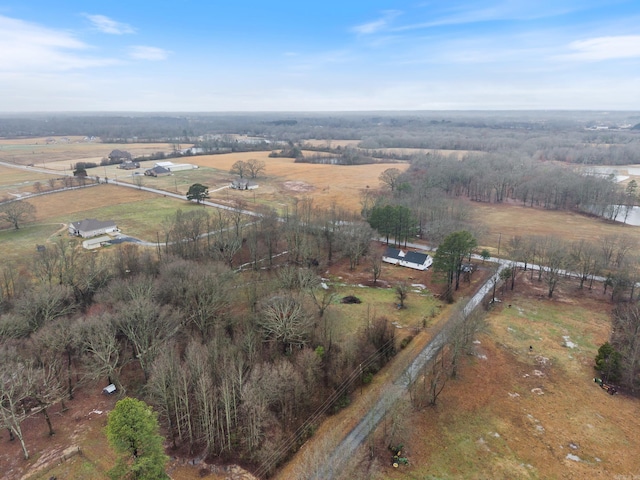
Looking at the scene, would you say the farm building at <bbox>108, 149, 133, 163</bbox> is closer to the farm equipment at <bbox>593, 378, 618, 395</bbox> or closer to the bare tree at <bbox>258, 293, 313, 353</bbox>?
the bare tree at <bbox>258, 293, 313, 353</bbox>

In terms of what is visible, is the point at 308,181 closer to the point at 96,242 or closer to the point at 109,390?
the point at 96,242

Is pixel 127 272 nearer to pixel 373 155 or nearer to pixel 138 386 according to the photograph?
pixel 138 386

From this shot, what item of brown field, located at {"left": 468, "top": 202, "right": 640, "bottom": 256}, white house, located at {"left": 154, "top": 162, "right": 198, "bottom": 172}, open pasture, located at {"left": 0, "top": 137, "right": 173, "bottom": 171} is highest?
open pasture, located at {"left": 0, "top": 137, "right": 173, "bottom": 171}

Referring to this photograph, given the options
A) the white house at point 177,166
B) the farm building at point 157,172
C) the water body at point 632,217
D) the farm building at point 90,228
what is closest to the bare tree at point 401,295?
the farm building at point 90,228

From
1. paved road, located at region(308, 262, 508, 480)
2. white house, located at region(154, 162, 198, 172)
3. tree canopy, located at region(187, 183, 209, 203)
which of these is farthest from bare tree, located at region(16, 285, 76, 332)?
white house, located at region(154, 162, 198, 172)

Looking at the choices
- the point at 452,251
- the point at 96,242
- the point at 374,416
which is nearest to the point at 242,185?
the point at 96,242

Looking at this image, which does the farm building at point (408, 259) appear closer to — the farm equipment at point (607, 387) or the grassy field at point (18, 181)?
the farm equipment at point (607, 387)
